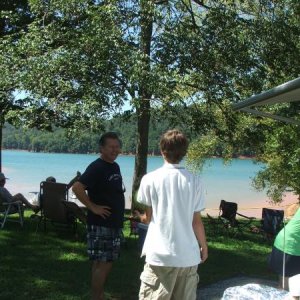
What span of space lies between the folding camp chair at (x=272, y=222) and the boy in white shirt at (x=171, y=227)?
5303 mm

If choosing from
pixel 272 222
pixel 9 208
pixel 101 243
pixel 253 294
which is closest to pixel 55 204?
pixel 9 208

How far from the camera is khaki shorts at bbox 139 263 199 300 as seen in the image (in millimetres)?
2895

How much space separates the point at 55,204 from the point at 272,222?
3.47m

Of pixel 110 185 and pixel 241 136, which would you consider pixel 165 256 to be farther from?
pixel 241 136

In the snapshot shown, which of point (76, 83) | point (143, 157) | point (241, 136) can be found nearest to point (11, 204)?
point (76, 83)

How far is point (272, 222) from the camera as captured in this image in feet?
26.4

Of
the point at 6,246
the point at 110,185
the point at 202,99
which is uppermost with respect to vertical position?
the point at 202,99

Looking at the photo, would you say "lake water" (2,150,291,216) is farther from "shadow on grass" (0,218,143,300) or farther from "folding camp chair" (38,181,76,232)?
"folding camp chair" (38,181,76,232)

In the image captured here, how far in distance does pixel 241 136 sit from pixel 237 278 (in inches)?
201

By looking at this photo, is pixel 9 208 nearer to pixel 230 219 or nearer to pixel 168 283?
pixel 230 219

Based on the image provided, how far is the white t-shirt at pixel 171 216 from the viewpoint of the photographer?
2.87 meters

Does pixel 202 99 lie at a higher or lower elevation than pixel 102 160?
higher

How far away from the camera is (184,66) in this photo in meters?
8.57

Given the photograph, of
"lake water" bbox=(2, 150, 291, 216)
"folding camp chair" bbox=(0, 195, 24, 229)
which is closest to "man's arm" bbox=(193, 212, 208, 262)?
"lake water" bbox=(2, 150, 291, 216)
